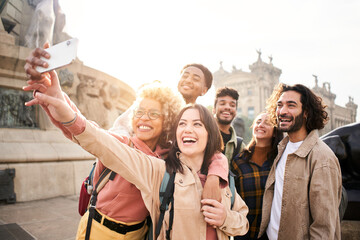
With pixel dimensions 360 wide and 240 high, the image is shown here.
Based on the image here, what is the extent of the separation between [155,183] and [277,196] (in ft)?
4.46

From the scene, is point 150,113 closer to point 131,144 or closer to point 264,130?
point 131,144

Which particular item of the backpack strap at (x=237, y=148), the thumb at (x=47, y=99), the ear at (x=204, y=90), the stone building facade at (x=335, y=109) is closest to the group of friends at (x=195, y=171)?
the thumb at (x=47, y=99)

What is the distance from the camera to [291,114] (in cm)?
229

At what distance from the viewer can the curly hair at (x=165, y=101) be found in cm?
181

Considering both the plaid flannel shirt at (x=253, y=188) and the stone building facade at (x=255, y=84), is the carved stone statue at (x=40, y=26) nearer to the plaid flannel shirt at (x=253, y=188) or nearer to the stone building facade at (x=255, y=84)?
the plaid flannel shirt at (x=253, y=188)

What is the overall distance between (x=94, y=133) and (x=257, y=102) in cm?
5207

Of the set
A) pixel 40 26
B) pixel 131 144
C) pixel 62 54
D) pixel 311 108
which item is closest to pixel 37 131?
pixel 40 26

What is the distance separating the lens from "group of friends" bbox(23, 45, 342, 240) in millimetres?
1347

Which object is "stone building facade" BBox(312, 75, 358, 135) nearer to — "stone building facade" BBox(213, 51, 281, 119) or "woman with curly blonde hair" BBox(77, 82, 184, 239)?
"stone building facade" BBox(213, 51, 281, 119)

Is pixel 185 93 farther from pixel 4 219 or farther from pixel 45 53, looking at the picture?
pixel 4 219

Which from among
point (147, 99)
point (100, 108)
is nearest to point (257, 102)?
point (100, 108)

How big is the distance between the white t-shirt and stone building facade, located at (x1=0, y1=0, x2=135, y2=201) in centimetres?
411

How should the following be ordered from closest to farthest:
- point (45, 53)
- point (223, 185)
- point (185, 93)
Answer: point (45, 53) → point (223, 185) → point (185, 93)

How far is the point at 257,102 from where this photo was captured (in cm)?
5031
